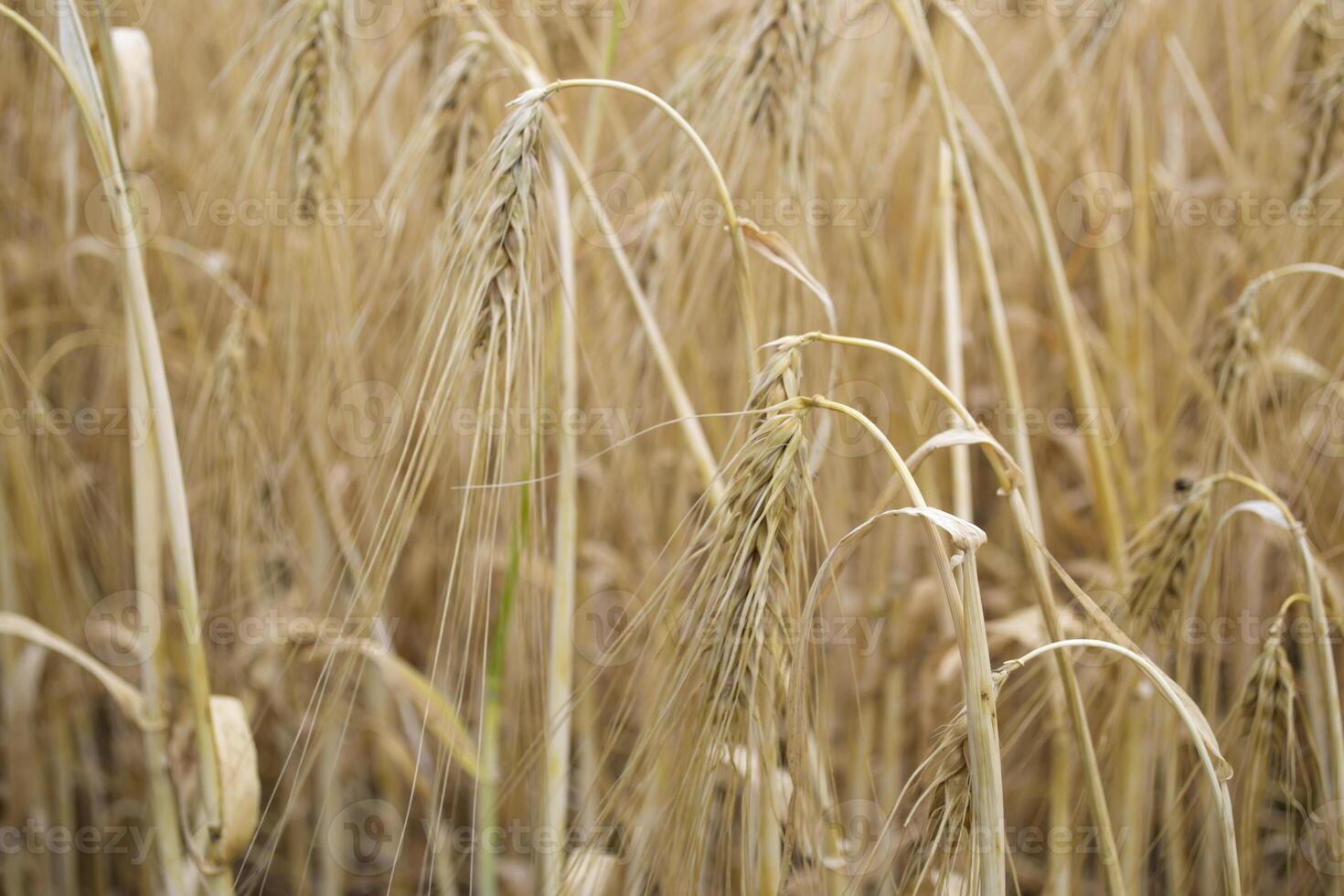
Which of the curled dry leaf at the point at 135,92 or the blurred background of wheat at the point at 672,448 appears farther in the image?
the curled dry leaf at the point at 135,92

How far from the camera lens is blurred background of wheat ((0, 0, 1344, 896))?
1.83 feet

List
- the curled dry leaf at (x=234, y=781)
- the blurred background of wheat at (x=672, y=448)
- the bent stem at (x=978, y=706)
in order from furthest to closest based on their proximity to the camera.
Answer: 1. the curled dry leaf at (x=234, y=781)
2. the blurred background of wheat at (x=672, y=448)
3. the bent stem at (x=978, y=706)

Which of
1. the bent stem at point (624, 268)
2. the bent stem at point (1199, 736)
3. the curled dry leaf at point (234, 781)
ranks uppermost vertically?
the bent stem at point (624, 268)

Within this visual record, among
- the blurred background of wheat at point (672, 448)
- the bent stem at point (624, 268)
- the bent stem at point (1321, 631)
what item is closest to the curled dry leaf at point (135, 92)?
the blurred background of wheat at point (672, 448)

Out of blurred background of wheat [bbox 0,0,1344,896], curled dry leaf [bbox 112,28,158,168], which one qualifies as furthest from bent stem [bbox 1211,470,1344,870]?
curled dry leaf [bbox 112,28,158,168]

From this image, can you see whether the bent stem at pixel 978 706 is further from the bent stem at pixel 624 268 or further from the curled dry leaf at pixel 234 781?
the curled dry leaf at pixel 234 781

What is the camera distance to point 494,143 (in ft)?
1.83

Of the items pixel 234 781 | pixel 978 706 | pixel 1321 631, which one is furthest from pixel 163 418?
pixel 1321 631

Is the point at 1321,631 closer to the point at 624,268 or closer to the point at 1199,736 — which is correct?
the point at 1199,736

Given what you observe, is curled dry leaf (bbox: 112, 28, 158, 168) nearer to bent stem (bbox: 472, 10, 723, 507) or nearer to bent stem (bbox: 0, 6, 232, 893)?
bent stem (bbox: 0, 6, 232, 893)

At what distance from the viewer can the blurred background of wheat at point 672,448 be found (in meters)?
0.56

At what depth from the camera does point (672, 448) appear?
1149 millimetres

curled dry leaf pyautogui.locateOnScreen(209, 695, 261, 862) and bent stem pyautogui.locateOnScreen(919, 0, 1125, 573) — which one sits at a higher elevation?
bent stem pyautogui.locateOnScreen(919, 0, 1125, 573)

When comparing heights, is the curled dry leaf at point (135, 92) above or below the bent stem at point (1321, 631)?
Result: above
